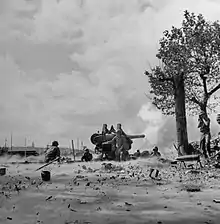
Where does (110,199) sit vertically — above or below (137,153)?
below

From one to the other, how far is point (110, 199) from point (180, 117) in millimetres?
11238

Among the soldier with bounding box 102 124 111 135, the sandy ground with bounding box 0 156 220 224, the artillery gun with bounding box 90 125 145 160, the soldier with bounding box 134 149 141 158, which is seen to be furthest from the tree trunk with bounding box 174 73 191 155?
the sandy ground with bounding box 0 156 220 224

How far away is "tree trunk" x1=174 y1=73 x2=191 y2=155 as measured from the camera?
17.9 m

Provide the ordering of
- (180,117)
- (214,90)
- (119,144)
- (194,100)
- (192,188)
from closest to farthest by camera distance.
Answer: (192,188) < (119,144) < (180,117) < (214,90) < (194,100)

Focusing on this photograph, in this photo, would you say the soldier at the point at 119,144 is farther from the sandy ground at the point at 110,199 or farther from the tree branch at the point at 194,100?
the sandy ground at the point at 110,199

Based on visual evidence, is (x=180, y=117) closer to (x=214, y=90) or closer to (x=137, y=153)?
(x=214, y=90)

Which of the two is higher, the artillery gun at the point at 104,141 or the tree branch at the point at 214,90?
the tree branch at the point at 214,90

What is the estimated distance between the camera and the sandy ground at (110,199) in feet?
22.0

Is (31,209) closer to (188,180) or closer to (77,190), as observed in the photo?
(77,190)

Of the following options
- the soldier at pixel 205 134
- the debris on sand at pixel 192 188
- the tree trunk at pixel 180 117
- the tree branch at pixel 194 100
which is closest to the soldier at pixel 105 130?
the tree trunk at pixel 180 117

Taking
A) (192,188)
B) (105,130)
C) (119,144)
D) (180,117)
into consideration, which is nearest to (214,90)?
(180,117)

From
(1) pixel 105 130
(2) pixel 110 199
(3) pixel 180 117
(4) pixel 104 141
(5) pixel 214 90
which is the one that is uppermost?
(5) pixel 214 90

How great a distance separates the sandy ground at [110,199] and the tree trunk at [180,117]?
647 centimetres

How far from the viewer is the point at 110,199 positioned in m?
8.00
